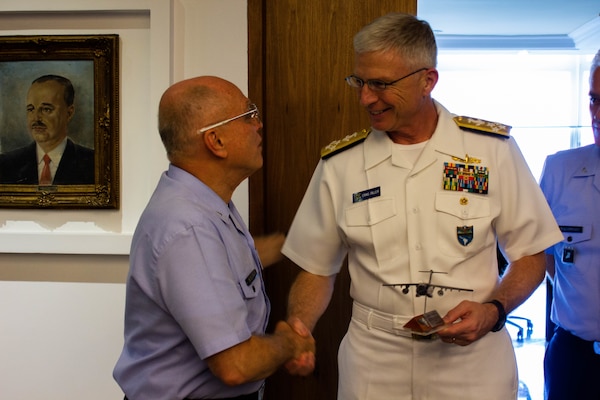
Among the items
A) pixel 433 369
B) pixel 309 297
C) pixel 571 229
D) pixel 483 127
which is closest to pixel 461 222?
pixel 483 127

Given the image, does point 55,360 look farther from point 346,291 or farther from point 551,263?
point 551,263

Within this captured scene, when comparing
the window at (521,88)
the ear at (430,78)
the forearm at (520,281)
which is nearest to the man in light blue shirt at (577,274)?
the forearm at (520,281)

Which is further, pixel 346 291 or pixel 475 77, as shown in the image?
pixel 475 77

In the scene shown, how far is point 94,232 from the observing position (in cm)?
229

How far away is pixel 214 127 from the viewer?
1401mm

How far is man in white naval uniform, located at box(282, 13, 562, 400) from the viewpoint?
1510 mm

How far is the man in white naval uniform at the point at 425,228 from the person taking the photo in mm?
1510

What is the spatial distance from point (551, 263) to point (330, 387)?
3.30ft

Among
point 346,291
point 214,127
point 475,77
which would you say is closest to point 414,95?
point 214,127

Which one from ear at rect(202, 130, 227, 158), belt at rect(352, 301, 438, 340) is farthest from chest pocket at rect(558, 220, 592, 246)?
ear at rect(202, 130, 227, 158)

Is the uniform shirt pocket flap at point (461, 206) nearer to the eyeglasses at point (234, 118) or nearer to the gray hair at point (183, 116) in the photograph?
the eyeglasses at point (234, 118)

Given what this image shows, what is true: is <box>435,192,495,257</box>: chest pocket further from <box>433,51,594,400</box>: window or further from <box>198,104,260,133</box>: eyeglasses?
<box>433,51,594,400</box>: window

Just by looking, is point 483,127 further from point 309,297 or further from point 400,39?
point 309,297

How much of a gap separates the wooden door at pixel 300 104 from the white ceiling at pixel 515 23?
3.49 meters
